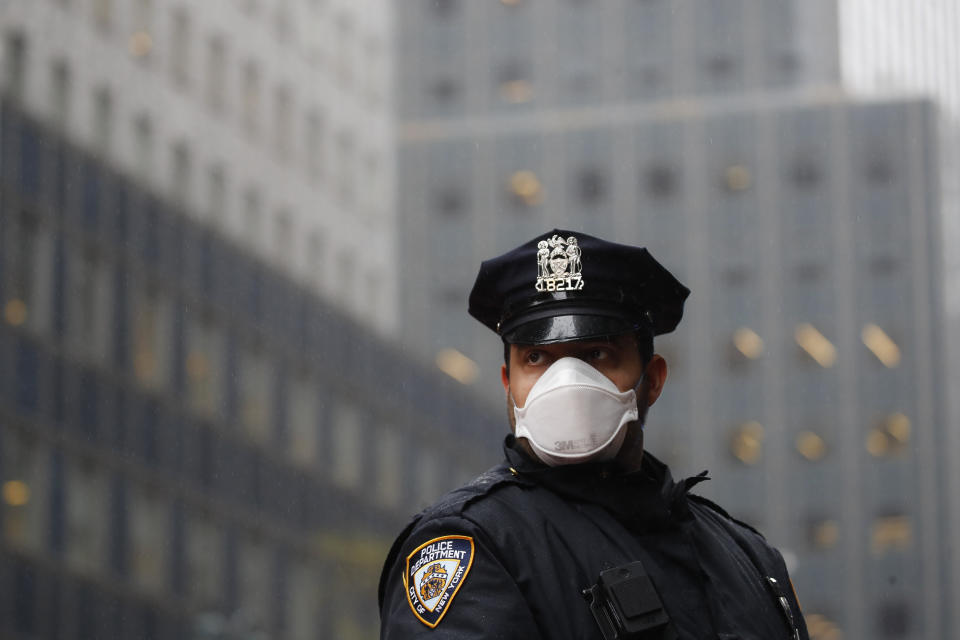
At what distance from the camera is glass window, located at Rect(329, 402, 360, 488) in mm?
31531

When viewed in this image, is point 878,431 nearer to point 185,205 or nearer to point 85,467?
point 185,205

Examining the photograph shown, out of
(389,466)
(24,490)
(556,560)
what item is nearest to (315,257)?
(389,466)

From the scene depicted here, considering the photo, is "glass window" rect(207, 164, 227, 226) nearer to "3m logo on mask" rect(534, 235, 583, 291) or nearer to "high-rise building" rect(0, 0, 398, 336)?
"high-rise building" rect(0, 0, 398, 336)

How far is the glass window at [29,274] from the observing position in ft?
75.3

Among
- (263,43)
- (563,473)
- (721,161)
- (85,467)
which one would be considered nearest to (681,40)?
(721,161)

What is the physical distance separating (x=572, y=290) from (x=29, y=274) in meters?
21.6

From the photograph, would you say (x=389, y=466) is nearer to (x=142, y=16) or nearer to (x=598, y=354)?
(x=142, y=16)

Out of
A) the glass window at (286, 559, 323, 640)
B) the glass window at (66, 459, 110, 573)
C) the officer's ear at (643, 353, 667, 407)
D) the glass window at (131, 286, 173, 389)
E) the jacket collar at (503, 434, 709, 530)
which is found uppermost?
the glass window at (131, 286, 173, 389)

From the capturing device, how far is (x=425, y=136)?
1677 inches

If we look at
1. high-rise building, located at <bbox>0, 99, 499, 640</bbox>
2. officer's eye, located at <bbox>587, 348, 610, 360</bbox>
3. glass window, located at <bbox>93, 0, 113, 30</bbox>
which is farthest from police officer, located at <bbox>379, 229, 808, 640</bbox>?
glass window, located at <bbox>93, 0, 113, 30</bbox>

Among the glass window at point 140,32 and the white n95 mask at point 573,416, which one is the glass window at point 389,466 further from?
the white n95 mask at point 573,416

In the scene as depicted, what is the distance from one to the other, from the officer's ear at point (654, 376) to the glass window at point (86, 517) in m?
21.8

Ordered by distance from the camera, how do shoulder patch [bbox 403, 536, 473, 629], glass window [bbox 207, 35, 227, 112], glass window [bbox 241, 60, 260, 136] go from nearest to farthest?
shoulder patch [bbox 403, 536, 473, 629] → glass window [bbox 207, 35, 227, 112] → glass window [bbox 241, 60, 260, 136]

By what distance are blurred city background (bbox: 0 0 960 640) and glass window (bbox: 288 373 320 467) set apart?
105 millimetres
